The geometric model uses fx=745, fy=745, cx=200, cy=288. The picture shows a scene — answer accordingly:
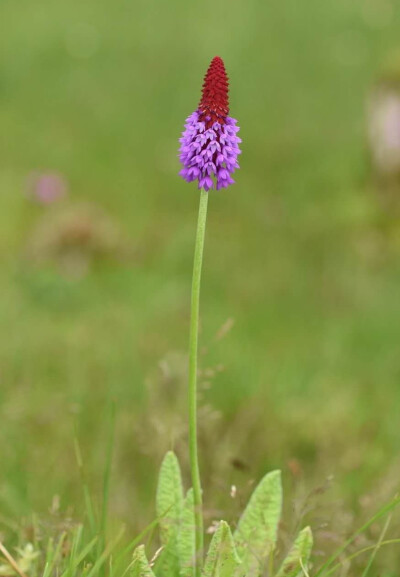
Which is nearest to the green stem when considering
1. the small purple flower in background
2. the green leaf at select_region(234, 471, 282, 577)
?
the green leaf at select_region(234, 471, 282, 577)

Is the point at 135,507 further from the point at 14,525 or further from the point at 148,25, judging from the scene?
the point at 148,25

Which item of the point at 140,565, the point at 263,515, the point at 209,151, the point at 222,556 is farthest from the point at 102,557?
the point at 209,151

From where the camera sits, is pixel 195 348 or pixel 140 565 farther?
pixel 140 565

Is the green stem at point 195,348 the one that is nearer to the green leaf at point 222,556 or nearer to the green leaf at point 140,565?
the green leaf at point 222,556

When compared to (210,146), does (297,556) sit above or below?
below

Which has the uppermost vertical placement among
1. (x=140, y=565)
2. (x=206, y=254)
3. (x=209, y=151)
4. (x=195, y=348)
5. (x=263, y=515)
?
(x=206, y=254)

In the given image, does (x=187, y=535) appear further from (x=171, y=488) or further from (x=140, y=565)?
(x=140, y=565)

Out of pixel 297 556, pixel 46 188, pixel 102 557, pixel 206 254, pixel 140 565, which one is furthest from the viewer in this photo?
pixel 46 188
